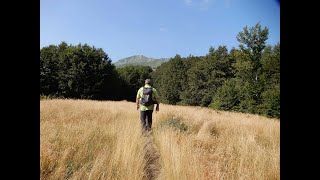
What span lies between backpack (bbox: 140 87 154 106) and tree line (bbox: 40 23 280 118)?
2331cm

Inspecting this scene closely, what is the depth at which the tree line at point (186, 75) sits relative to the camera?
3116cm

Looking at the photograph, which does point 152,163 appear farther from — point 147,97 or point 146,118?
point 147,97

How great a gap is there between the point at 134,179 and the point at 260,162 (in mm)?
2108

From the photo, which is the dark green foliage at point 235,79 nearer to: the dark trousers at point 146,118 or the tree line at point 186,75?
the tree line at point 186,75

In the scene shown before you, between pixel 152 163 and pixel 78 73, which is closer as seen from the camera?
pixel 152 163

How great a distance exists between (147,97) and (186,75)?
169 feet

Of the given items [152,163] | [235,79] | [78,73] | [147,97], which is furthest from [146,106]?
[78,73]

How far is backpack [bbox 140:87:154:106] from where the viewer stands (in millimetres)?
8289

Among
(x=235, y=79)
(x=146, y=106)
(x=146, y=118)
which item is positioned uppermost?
(x=235, y=79)

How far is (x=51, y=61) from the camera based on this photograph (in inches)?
1951

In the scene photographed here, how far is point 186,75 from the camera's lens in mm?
59219
